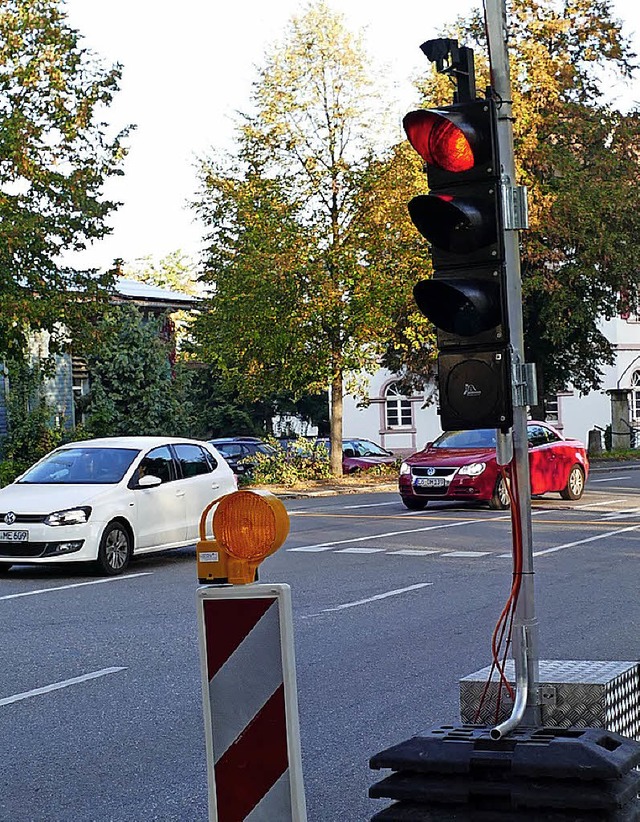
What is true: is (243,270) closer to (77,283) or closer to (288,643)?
(77,283)

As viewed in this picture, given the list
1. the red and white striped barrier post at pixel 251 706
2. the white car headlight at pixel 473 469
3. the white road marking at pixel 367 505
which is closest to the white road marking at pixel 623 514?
the white car headlight at pixel 473 469

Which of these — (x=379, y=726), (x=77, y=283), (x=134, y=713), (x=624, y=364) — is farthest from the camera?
(x=624, y=364)

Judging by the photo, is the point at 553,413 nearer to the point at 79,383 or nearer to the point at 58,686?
the point at 79,383

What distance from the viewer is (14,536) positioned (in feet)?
50.1

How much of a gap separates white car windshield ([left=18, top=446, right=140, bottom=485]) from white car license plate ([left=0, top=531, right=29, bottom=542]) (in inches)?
51.2

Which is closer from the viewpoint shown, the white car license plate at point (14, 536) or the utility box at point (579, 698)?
the utility box at point (579, 698)

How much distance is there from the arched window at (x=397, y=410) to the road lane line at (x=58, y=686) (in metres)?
57.0

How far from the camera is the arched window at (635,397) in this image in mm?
62688

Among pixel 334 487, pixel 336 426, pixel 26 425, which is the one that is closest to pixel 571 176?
pixel 336 426

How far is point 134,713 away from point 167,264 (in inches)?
3804

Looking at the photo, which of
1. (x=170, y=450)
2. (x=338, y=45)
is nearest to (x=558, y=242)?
(x=338, y=45)

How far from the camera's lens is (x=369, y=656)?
388 inches

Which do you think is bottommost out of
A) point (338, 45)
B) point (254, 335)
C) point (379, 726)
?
point (379, 726)

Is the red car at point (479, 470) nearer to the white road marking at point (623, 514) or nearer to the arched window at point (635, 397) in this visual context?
the white road marking at point (623, 514)
